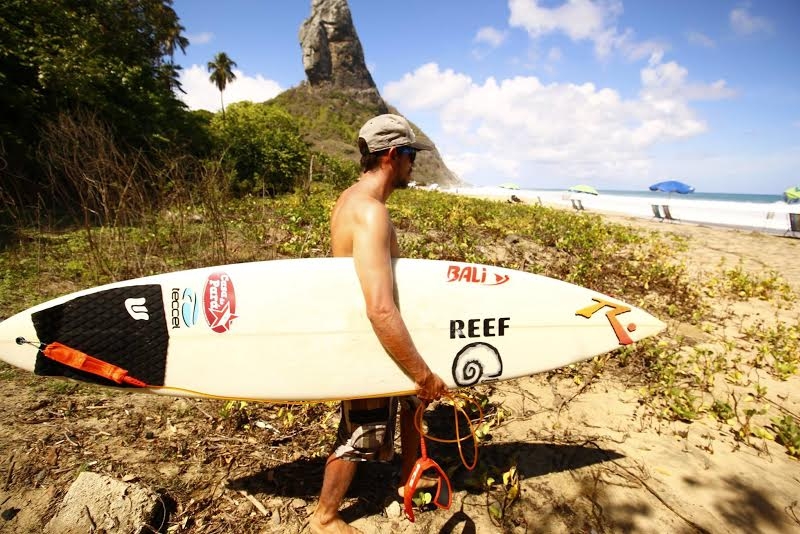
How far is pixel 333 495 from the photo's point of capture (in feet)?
5.89

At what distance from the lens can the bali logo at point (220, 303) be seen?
198cm

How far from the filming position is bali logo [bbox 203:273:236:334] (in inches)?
77.9

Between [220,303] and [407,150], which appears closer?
[407,150]

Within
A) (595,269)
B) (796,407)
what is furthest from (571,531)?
(595,269)

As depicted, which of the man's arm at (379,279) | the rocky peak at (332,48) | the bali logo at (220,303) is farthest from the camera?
the rocky peak at (332,48)

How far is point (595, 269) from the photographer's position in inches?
215

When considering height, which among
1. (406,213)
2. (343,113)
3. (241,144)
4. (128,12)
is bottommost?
(406,213)

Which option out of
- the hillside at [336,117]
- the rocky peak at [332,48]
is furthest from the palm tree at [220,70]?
the rocky peak at [332,48]

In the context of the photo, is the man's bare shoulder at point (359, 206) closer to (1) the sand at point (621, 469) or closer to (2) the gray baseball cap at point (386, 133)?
(2) the gray baseball cap at point (386, 133)

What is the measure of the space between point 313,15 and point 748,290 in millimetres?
110660

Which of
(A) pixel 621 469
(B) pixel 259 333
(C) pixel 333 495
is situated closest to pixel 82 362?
(B) pixel 259 333

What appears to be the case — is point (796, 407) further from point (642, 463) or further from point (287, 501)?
point (287, 501)

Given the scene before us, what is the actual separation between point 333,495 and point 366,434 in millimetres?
342

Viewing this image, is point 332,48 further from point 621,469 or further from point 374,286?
point 621,469
